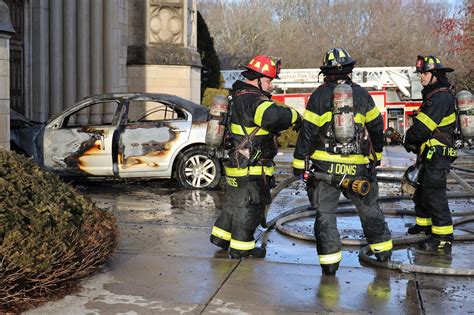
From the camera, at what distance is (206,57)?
73.9 ft

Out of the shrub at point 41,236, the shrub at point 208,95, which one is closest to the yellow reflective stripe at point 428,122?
the shrub at point 41,236

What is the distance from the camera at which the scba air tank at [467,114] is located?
7.02 m

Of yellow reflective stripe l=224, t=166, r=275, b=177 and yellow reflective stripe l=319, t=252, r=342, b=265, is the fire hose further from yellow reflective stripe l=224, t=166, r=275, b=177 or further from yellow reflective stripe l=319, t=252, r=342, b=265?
yellow reflective stripe l=319, t=252, r=342, b=265

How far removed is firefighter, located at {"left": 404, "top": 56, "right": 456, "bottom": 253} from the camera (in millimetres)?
7059

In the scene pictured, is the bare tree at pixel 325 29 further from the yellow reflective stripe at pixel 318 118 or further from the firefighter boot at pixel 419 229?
the yellow reflective stripe at pixel 318 118

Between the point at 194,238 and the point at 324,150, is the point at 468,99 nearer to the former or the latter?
the point at 324,150

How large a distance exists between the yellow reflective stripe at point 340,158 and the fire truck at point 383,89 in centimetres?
2219

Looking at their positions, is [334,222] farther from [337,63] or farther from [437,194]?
[437,194]

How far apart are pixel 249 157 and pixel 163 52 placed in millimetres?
11385

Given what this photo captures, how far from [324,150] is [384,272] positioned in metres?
1.12

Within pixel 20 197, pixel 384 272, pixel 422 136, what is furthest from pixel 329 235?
pixel 20 197

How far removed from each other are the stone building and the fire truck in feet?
36.4

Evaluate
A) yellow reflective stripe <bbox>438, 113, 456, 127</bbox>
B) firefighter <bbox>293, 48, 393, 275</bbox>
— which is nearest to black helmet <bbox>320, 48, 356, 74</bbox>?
firefighter <bbox>293, 48, 393, 275</bbox>

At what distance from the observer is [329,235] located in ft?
19.7
